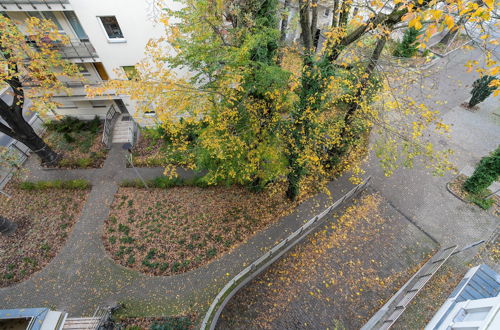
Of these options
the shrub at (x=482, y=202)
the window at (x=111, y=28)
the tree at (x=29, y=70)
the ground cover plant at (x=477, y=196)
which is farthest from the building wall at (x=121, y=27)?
the shrub at (x=482, y=202)

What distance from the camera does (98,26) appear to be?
1259cm

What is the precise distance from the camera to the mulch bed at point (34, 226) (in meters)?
11.3

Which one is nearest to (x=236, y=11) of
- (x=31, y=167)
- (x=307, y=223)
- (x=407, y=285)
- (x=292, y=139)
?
(x=292, y=139)

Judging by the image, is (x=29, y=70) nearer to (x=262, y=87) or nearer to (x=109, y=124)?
(x=109, y=124)

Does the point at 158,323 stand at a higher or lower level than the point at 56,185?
lower

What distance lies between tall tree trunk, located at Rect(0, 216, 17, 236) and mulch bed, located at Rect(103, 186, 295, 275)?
14.5 feet

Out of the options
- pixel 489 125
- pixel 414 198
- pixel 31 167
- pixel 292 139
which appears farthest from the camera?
pixel 489 125

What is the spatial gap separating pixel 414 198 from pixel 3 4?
23.7 m

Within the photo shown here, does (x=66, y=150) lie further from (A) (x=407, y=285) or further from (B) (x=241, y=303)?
(A) (x=407, y=285)

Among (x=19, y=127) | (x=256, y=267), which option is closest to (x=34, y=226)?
(x=19, y=127)

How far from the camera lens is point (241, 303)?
10.3 m

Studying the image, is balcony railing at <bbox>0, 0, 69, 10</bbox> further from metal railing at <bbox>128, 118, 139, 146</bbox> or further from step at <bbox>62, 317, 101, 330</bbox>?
step at <bbox>62, 317, 101, 330</bbox>

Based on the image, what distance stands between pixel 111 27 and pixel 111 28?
0.05 metres

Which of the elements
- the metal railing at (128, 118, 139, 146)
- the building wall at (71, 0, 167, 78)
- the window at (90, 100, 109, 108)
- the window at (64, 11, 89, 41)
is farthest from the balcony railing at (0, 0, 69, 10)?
the metal railing at (128, 118, 139, 146)
